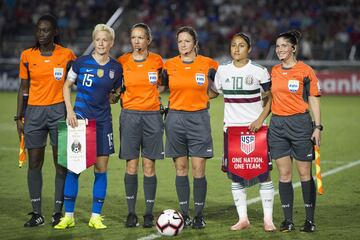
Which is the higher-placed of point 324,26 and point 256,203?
point 324,26

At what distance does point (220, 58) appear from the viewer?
2794cm

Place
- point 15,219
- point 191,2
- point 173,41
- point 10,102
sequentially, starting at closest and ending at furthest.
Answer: point 15,219, point 10,102, point 173,41, point 191,2

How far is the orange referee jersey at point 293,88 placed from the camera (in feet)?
27.3

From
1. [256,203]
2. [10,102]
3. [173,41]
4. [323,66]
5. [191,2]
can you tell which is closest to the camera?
[256,203]

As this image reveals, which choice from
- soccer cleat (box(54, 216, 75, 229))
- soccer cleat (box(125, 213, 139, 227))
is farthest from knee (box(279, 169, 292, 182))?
soccer cleat (box(54, 216, 75, 229))

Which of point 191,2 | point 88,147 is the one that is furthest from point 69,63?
point 191,2

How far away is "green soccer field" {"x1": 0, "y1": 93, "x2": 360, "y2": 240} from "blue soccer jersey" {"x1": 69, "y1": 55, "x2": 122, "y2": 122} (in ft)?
4.11

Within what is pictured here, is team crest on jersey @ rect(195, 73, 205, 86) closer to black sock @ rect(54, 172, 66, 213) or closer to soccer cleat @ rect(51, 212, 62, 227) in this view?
black sock @ rect(54, 172, 66, 213)

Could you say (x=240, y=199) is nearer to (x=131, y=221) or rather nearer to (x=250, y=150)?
(x=250, y=150)

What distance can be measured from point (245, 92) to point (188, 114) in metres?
0.65

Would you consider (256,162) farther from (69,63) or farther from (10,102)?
(10,102)

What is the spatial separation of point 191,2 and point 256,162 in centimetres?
2361

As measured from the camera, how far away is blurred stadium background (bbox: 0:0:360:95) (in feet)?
90.3

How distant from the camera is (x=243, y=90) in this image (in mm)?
8484
